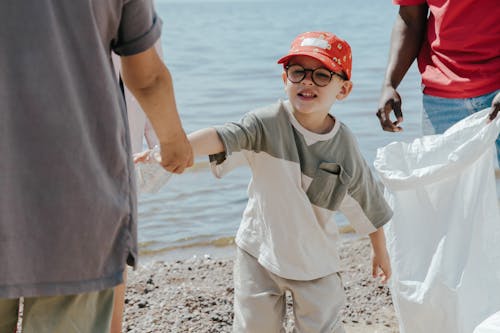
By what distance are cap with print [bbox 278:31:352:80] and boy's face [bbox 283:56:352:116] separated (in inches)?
1.2

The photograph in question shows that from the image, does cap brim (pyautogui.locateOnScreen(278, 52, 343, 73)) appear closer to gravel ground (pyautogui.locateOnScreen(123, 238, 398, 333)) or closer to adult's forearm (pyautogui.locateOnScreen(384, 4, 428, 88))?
adult's forearm (pyautogui.locateOnScreen(384, 4, 428, 88))

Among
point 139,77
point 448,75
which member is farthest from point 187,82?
point 139,77

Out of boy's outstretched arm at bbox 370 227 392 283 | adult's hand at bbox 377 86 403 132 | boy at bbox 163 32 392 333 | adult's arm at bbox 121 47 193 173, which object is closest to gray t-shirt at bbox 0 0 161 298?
adult's arm at bbox 121 47 193 173

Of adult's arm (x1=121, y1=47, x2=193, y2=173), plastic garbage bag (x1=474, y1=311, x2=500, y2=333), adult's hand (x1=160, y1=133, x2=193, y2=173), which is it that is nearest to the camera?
adult's arm (x1=121, y1=47, x2=193, y2=173)

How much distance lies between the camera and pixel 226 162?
3.09 metres

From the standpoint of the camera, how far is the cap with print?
3164 mm

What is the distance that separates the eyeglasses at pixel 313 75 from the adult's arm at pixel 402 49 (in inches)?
20.6

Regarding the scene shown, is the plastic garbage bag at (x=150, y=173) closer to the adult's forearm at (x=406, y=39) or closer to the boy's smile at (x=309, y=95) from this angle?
the boy's smile at (x=309, y=95)

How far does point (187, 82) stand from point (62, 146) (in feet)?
34.2

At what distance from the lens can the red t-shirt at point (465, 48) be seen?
337 centimetres

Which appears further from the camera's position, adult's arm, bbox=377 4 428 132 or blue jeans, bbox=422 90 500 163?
adult's arm, bbox=377 4 428 132

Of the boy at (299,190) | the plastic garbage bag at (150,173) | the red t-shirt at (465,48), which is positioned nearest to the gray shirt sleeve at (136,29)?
the plastic garbage bag at (150,173)

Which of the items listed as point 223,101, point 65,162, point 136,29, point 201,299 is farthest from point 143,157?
point 223,101

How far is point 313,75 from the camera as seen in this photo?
3.18 m
